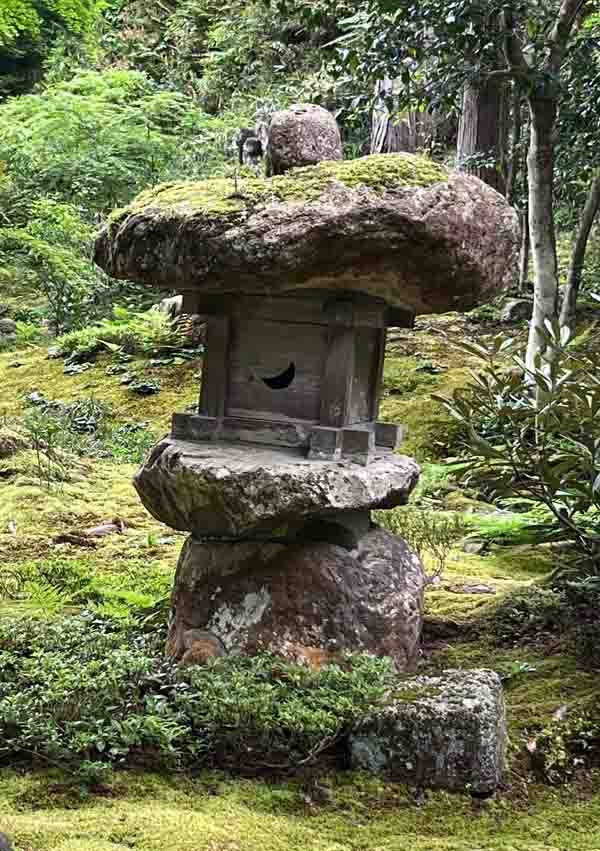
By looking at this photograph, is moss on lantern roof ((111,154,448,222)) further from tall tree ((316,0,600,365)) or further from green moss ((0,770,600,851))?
tall tree ((316,0,600,365))

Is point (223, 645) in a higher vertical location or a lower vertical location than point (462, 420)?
lower

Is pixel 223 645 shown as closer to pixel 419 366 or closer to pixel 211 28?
pixel 419 366

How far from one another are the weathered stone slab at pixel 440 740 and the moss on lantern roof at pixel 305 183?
195 cm

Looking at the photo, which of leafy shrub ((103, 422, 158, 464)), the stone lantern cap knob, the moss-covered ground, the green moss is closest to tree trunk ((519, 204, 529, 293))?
the moss-covered ground

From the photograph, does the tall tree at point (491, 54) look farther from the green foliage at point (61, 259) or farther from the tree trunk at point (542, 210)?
the green foliage at point (61, 259)

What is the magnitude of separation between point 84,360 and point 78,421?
212 cm

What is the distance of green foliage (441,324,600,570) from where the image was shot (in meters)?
4.27

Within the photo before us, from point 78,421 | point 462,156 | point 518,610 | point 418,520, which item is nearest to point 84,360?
point 78,421

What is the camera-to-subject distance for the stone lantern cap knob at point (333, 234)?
3.64 meters

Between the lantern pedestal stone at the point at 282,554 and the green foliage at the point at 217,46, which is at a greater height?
the green foliage at the point at 217,46

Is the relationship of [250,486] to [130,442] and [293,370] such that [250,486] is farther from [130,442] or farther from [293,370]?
[130,442]

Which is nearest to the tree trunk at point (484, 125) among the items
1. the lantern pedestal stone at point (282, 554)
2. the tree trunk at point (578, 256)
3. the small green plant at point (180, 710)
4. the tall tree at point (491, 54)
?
the tree trunk at point (578, 256)

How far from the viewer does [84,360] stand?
11.6m

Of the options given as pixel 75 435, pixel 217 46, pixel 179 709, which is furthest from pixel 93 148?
pixel 179 709
